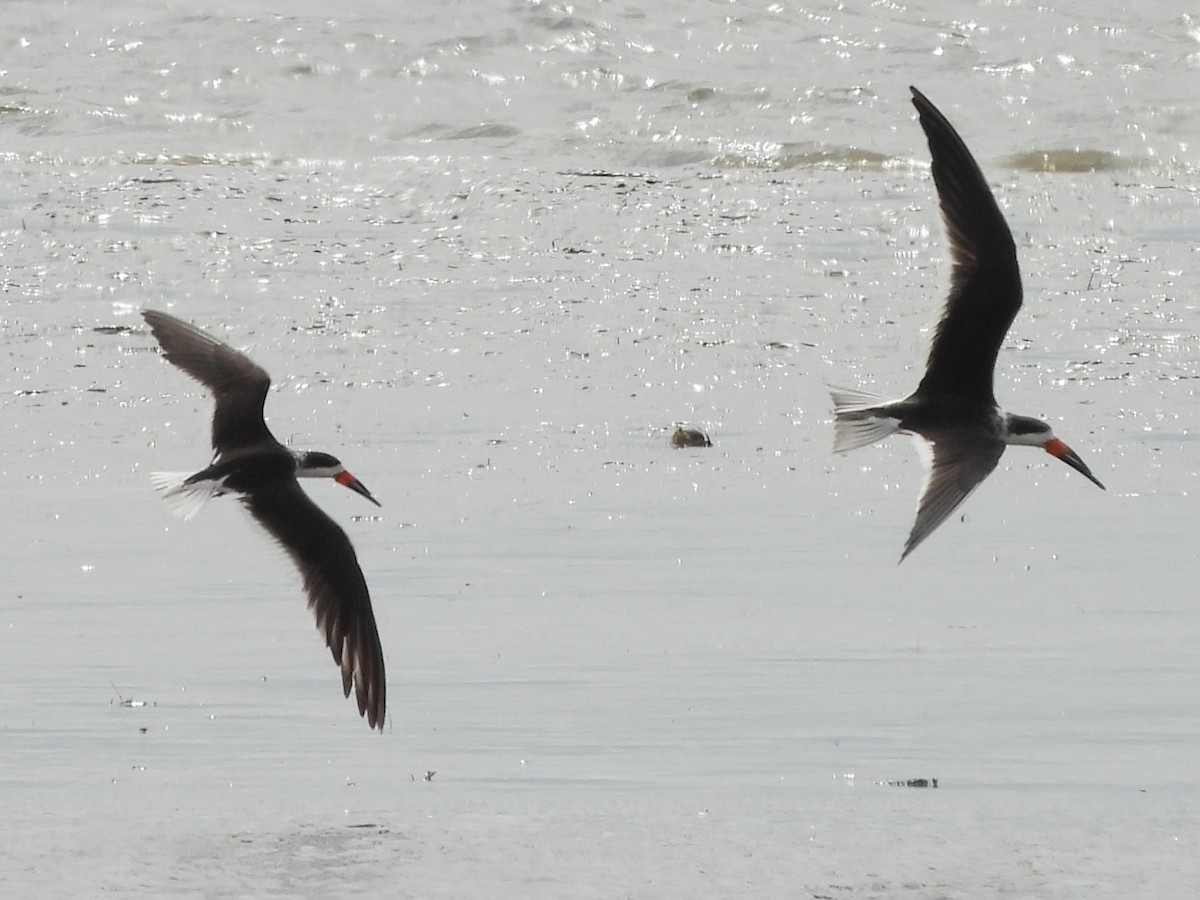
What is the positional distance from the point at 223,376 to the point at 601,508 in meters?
2.15

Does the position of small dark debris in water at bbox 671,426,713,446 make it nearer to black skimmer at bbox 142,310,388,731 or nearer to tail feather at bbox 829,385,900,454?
tail feather at bbox 829,385,900,454

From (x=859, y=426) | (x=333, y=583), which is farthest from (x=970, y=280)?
(x=333, y=583)

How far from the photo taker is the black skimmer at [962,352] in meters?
7.04

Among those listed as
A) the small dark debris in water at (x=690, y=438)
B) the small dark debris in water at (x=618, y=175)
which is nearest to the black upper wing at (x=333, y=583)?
the small dark debris in water at (x=690, y=438)

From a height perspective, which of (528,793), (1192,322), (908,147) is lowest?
(908,147)

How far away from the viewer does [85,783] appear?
548cm

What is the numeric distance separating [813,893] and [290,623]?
2.64 meters

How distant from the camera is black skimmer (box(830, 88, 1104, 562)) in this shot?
7043 millimetres

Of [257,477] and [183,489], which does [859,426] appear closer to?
[257,477]

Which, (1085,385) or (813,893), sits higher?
(813,893)

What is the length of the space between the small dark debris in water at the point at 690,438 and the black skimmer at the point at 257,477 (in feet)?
9.36

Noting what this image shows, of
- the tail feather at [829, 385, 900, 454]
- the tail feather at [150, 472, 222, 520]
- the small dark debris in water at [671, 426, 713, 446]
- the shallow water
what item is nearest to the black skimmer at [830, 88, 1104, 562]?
the tail feather at [829, 385, 900, 454]

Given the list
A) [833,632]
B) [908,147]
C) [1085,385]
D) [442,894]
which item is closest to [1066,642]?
[833,632]

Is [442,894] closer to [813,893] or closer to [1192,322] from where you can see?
[813,893]
